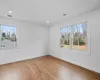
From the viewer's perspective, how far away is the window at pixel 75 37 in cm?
329

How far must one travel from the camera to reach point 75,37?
3.71 m

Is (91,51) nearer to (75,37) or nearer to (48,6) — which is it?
(75,37)

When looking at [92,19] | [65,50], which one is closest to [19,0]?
[92,19]

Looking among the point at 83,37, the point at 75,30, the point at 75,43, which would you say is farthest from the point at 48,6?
the point at 75,43

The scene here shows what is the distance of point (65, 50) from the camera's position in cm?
412

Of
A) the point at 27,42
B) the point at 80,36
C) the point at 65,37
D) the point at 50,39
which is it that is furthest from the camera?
the point at 50,39

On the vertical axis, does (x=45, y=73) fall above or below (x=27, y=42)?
below

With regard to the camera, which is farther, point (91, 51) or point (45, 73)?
point (91, 51)

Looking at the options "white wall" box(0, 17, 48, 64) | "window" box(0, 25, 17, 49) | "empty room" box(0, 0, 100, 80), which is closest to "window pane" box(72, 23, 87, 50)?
"empty room" box(0, 0, 100, 80)

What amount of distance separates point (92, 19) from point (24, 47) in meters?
3.82

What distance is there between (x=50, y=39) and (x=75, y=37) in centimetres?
226

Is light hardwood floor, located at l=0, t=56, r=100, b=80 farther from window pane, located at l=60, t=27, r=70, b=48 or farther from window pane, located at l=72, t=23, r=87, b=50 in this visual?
window pane, located at l=60, t=27, r=70, b=48

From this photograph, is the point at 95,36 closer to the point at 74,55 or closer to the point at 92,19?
the point at 92,19

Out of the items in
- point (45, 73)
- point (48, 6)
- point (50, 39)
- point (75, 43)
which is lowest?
point (45, 73)
